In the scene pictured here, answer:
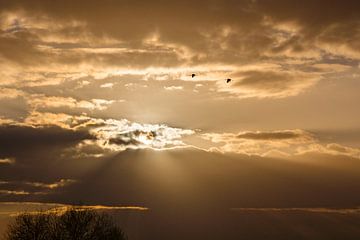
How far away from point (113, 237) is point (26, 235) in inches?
450

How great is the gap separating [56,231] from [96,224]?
5525mm

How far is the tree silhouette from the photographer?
317 feet

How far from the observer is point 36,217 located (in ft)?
329

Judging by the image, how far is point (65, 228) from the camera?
98312 millimetres

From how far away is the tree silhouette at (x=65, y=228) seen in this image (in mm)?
96750

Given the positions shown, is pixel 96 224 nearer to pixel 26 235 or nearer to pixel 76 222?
pixel 76 222

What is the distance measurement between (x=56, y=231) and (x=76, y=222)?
3.23 m

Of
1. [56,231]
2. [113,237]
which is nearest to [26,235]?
[56,231]

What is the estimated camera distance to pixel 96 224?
326ft

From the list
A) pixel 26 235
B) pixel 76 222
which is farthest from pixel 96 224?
pixel 26 235

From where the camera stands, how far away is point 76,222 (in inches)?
3907

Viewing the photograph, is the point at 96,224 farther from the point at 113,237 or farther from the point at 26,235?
the point at 26,235

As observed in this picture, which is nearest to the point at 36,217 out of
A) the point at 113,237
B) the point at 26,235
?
the point at 26,235

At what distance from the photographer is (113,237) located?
97.8 meters
